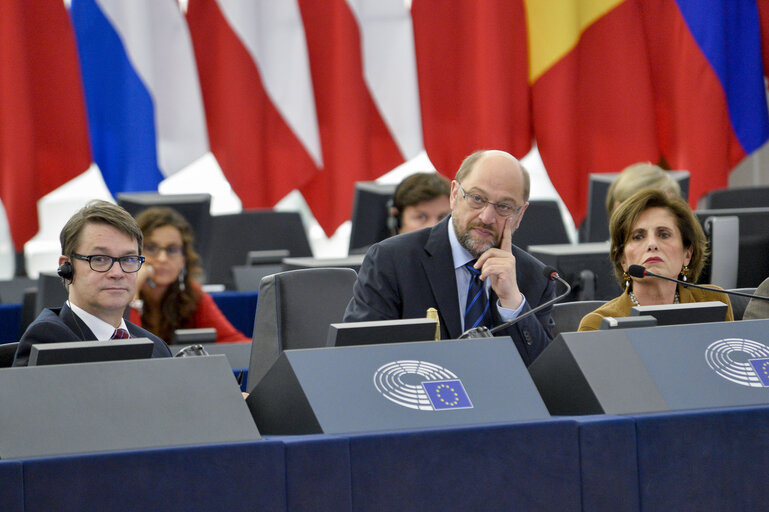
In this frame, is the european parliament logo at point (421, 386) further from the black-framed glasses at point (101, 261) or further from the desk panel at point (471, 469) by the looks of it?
the black-framed glasses at point (101, 261)

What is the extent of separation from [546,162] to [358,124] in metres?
1.12

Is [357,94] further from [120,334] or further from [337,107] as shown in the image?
[120,334]

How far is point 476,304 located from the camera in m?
2.63

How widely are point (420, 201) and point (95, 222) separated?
1656 mm

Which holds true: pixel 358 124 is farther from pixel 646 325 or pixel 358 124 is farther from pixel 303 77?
pixel 646 325

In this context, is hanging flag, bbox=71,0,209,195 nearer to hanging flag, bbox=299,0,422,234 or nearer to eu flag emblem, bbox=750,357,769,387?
hanging flag, bbox=299,0,422,234

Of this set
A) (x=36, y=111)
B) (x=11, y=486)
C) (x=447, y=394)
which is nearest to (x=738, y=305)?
(x=447, y=394)

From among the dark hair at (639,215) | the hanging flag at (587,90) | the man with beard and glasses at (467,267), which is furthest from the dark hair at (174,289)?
the hanging flag at (587,90)

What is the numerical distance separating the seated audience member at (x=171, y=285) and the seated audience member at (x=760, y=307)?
1896 mm

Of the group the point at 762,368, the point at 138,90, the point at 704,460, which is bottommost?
the point at 704,460

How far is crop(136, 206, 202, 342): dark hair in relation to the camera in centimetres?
382

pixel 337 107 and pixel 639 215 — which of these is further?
pixel 337 107

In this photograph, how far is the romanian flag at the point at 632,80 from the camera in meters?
6.30

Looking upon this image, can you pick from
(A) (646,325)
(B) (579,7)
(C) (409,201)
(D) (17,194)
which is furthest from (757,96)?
(A) (646,325)
